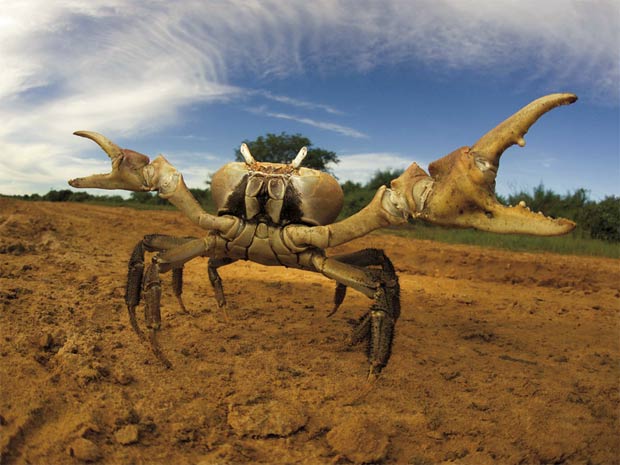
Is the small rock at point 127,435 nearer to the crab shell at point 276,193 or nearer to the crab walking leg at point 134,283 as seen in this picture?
the crab walking leg at point 134,283

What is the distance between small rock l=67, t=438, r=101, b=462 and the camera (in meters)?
2.58

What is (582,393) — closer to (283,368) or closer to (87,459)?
(283,368)

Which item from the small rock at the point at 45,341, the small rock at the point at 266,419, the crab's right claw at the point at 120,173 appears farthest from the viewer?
the crab's right claw at the point at 120,173

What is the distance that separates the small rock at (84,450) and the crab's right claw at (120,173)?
2.39 meters

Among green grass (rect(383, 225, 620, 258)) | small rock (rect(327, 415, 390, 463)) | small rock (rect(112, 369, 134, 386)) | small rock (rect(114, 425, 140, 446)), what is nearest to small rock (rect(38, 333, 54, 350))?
small rock (rect(112, 369, 134, 386))

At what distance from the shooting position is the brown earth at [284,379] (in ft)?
9.55

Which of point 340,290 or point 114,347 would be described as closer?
point 114,347

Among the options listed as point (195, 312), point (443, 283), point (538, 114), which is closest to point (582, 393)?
point (538, 114)

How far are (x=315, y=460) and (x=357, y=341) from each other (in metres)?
1.64

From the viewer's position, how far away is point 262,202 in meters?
4.14

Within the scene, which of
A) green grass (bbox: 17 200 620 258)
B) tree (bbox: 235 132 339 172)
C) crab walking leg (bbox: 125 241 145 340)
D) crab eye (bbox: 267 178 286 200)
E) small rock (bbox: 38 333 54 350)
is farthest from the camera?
tree (bbox: 235 132 339 172)

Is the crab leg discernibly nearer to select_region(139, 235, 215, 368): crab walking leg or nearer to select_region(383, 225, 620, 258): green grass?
select_region(139, 235, 215, 368): crab walking leg

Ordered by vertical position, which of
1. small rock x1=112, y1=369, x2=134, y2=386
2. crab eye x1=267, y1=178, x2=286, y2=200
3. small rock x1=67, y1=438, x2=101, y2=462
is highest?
crab eye x1=267, y1=178, x2=286, y2=200

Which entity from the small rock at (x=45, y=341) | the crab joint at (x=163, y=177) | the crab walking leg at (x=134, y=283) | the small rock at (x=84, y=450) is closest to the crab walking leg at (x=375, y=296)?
the crab joint at (x=163, y=177)
